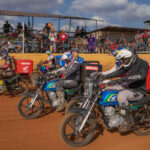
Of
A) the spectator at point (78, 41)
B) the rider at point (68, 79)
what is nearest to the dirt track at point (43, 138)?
the rider at point (68, 79)

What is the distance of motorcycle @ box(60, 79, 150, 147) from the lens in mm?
3525

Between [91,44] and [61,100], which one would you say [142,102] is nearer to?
[61,100]

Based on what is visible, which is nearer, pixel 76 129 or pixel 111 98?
pixel 76 129

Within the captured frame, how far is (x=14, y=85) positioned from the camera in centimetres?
730

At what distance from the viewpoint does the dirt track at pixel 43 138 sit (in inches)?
142

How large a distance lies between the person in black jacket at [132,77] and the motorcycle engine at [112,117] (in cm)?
23

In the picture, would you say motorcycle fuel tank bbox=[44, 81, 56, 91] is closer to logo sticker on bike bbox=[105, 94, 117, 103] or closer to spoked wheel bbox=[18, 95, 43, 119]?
spoked wheel bbox=[18, 95, 43, 119]

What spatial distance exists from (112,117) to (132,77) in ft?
2.97

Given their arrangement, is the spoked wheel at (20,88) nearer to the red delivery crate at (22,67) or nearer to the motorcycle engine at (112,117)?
the red delivery crate at (22,67)

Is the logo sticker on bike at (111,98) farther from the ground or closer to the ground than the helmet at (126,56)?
closer to the ground

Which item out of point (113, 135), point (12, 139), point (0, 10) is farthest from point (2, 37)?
point (113, 135)

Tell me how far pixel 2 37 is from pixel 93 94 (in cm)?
982

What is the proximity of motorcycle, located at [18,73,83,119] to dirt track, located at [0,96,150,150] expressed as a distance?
249mm

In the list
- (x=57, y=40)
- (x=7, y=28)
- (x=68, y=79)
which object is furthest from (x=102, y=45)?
(x=68, y=79)
